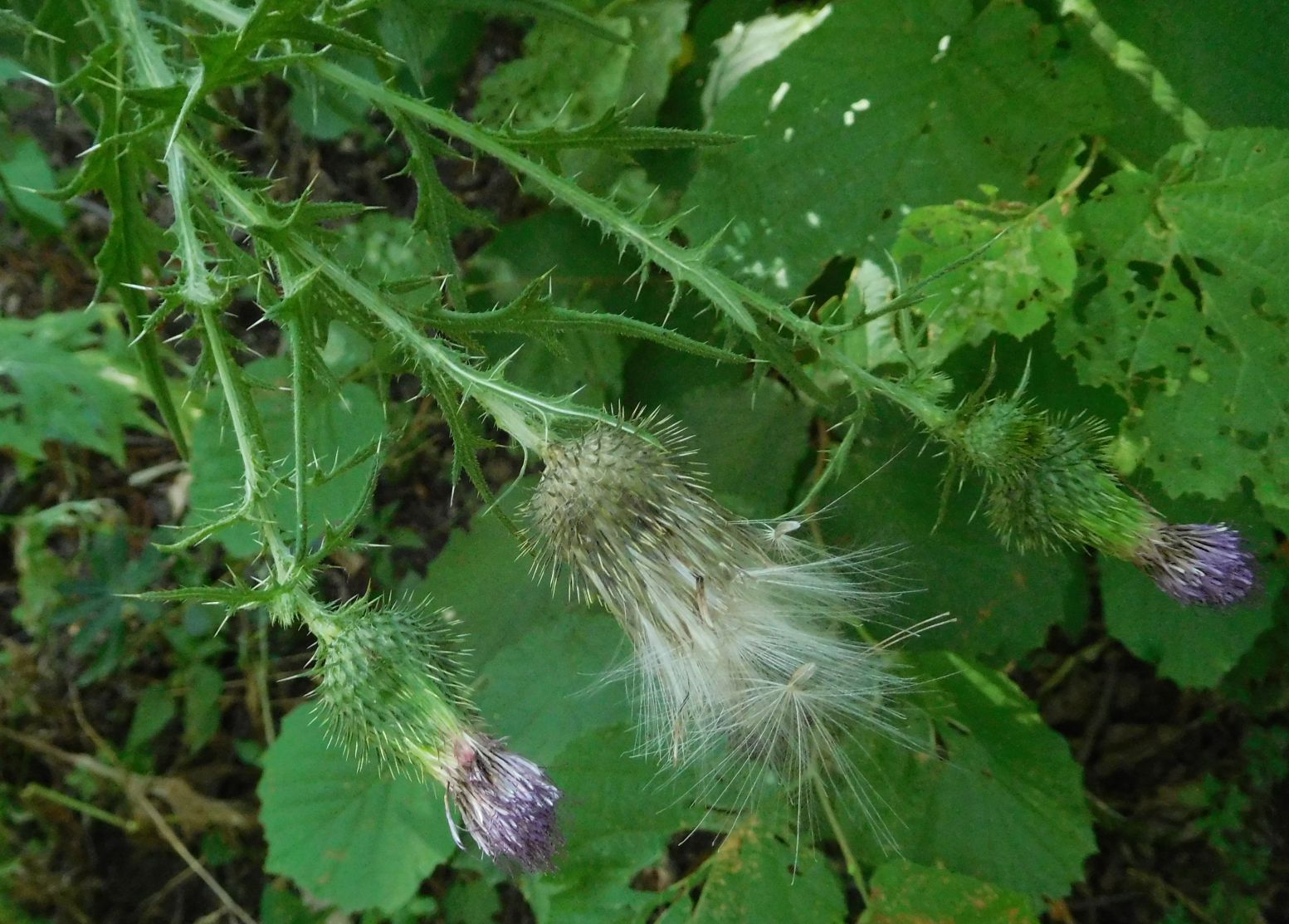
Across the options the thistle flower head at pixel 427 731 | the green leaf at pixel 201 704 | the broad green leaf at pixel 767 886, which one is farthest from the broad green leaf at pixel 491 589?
the green leaf at pixel 201 704

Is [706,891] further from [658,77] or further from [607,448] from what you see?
[658,77]

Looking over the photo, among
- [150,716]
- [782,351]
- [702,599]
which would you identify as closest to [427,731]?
[702,599]

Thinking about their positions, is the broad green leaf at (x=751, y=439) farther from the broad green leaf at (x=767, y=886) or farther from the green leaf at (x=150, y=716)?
the green leaf at (x=150, y=716)

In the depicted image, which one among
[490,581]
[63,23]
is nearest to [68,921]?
[490,581]

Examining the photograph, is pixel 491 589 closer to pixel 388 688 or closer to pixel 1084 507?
pixel 388 688

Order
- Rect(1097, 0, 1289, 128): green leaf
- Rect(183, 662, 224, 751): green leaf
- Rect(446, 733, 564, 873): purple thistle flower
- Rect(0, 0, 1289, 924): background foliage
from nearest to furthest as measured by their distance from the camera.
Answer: Rect(446, 733, 564, 873): purple thistle flower, Rect(0, 0, 1289, 924): background foliage, Rect(1097, 0, 1289, 128): green leaf, Rect(183, 662, 224, 751): green leaf

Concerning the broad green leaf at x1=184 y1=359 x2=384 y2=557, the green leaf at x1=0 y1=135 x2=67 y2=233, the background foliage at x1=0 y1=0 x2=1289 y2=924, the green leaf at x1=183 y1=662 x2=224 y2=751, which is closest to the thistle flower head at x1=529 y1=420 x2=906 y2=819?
the background foliage at x1=0 y1=0 x2=1289 y2=924

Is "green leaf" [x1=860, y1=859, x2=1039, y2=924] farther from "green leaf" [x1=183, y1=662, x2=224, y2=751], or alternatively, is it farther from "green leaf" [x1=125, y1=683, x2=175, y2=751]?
"green leaf" [x1=125, y1=683, x2=175, y2=751]

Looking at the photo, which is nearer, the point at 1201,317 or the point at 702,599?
the point at 702,599
